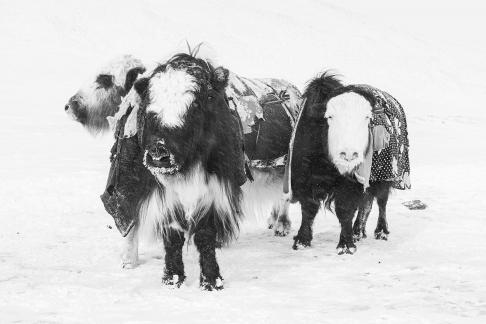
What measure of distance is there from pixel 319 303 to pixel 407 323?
0.65 meters

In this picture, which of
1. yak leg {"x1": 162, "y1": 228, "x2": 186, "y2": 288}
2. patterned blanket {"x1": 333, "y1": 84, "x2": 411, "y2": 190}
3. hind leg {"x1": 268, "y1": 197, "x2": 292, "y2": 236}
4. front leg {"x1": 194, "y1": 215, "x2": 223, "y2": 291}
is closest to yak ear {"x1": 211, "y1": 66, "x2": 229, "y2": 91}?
front leg {"x1": 194, "y1": 215, "x2": 223, "y2": 291}

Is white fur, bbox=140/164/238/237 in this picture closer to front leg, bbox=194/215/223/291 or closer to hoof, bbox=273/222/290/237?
front leg, bbox=194/215/223/291

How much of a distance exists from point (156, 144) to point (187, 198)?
552mm

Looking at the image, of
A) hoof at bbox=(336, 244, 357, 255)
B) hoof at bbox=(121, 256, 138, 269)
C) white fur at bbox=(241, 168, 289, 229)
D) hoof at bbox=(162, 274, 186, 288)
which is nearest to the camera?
hoof at bbox=(162, 274, 186, 288)

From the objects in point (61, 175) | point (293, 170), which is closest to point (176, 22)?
point (61, 175)

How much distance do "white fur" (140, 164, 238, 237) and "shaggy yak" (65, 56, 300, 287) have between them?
2 cm

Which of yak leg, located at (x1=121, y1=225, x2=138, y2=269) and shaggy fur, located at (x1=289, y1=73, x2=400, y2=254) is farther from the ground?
shaggy fur, located at (x1=289, y1=73, x2=400, y2=254)

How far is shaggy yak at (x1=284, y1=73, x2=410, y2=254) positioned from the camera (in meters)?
5.69

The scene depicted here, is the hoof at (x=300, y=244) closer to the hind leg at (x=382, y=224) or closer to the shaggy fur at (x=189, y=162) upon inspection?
the hind leg at (x=382, y=224)

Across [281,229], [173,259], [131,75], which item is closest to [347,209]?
[281,229]

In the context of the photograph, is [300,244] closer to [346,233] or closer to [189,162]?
[346,233]

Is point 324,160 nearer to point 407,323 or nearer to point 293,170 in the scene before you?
point 293,170

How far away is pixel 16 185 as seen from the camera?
27.0 feet

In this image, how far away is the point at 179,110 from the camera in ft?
13.9
